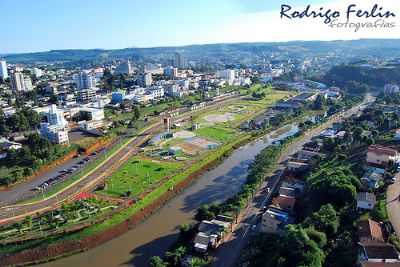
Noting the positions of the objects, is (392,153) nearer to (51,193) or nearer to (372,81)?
(51,193)

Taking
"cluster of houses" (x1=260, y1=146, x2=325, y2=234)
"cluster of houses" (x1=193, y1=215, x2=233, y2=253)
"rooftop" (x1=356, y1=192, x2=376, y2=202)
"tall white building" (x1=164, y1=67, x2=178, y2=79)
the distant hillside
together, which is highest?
the distant hillside

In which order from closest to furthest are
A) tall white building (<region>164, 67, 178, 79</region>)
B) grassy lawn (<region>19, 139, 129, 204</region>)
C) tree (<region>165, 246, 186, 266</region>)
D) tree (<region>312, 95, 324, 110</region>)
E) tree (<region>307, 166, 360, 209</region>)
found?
tree (<region>165, 246, 186, 266</region>), tree (<region>307, 166, 360, 209</region>), grassy lawn (<region>19, 139, 129, 204</region>), tree (<region>312, 95, 324, 110</region>), tall white building (<region>164, 67, 178, 79</region>)

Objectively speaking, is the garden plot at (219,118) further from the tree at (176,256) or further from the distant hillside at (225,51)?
the distant hillside at (225,51)

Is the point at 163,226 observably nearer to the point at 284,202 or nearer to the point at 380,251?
the point at 284,202

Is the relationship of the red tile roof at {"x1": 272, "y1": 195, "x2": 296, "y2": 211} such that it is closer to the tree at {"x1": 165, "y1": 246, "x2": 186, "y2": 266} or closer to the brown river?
the brown river

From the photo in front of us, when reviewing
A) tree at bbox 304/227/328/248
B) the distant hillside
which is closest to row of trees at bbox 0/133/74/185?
tree at bbox 304/227/328/248

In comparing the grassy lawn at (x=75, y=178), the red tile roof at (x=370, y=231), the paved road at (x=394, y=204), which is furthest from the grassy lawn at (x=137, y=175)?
the paved road at (x=394, y=204)

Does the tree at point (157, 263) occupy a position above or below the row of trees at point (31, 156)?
below
